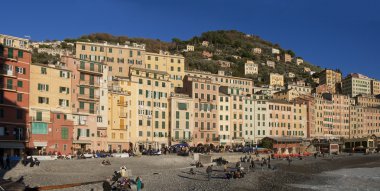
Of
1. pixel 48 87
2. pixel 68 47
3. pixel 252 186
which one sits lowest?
pixel 252 186

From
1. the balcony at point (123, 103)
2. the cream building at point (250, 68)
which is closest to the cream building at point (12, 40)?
the balcony at point (123, 103)

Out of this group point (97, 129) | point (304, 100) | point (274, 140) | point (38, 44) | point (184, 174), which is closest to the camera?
point (184, 174)

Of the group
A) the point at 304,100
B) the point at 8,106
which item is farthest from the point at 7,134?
the point at 304,100

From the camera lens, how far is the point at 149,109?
8450 centimetres

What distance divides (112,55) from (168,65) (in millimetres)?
13807

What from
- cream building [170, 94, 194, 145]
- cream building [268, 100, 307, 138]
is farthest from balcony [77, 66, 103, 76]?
cream building [268, 100, 307, 138]

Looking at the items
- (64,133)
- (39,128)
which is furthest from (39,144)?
(64,133)

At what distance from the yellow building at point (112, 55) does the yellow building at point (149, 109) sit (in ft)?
29.2

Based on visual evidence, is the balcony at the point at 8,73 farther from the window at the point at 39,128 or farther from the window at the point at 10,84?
the window at the point at 39,128

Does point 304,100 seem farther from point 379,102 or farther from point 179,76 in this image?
point 379,102

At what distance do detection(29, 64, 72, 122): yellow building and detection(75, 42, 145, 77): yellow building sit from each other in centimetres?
2548

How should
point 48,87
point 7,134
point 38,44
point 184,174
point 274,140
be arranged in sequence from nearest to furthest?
point 184,174
point 7,134
point 48,87
point 274,140
point 38,44

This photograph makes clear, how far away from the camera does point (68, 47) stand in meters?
161

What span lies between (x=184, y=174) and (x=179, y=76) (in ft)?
183
